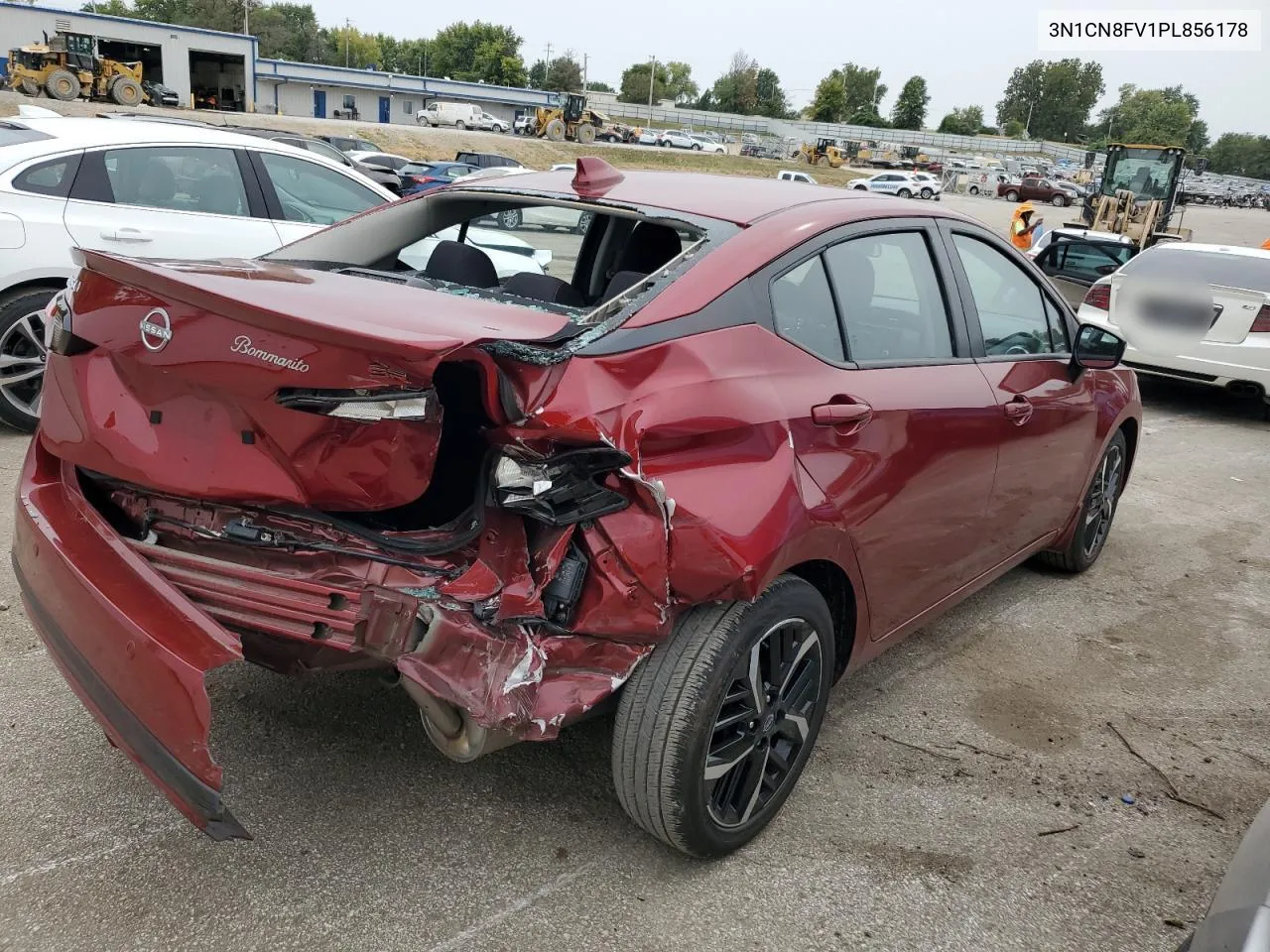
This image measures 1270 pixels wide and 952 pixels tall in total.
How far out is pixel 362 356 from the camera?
2.05 m

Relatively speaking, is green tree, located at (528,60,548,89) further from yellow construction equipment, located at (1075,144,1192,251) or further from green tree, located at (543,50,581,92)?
yellow construction equipment, located at (1075,144,1192,251)

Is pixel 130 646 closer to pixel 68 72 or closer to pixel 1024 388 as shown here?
pixel 1024 388

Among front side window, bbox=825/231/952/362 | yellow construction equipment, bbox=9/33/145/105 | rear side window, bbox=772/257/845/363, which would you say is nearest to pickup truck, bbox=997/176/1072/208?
yellow construction equipment, bbox=9/33/145/105

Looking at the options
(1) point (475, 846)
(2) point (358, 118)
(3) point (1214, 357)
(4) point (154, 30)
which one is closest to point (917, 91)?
(2) point (358, 118)

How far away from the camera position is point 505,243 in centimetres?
416

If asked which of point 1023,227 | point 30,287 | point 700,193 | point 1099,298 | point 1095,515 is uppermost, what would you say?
point 700,193

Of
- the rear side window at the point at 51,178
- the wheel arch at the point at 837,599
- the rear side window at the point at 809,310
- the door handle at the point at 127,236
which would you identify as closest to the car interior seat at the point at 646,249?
the rear side window at the point at 809,310

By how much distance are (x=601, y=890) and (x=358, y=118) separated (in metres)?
81.7

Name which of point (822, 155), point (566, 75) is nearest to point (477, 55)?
point (566, 75)

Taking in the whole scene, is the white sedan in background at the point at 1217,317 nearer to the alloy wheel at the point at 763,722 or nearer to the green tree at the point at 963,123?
the alloy wheel at the point at 763,722

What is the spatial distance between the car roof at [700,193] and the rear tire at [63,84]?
135 feet

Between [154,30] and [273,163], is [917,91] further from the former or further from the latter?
[273,163]

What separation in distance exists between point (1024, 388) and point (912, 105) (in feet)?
415

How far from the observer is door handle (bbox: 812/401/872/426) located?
2.58 meters
